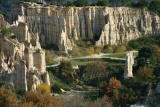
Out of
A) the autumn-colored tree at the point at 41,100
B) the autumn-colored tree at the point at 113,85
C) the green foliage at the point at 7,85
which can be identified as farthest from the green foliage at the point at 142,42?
the autumn-colored tree at the point at 41,100

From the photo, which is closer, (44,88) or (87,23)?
(44,88)

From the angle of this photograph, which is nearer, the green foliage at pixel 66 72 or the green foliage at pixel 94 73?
the green foliage at pixel 66 72

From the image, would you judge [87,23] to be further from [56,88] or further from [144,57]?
[56,88]

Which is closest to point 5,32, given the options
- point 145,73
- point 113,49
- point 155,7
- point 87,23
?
point 145,73

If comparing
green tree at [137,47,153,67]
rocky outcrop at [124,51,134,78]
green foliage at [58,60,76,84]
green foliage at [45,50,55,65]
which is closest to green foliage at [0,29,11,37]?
green foliage at [45,50,55,65]

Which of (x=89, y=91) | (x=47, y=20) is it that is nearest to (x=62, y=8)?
(x=47, y=20)

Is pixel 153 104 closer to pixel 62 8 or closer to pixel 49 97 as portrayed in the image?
pixel 49 97

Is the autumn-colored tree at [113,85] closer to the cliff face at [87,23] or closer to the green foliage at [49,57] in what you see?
the green foliage at [49,57]
